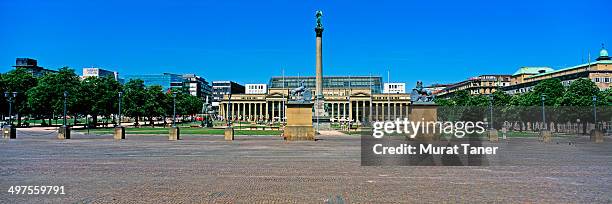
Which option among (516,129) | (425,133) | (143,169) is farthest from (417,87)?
(516,129)

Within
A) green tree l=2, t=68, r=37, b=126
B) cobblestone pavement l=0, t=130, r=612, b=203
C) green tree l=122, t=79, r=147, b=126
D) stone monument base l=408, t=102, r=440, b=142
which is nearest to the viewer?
cobblestone pavement l=0, t=130, r=612, b=203

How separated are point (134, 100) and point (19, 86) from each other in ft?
66.8

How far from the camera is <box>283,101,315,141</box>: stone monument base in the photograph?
123 feet

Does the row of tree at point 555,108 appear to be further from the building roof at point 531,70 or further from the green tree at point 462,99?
the building roof at point 531,70

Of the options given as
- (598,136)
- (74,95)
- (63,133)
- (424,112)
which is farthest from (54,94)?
(598,136)

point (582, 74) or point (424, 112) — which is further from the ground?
point (582, 74)

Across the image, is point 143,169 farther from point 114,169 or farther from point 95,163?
point 95,163

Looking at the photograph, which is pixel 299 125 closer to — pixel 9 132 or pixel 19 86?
pixel 9 132

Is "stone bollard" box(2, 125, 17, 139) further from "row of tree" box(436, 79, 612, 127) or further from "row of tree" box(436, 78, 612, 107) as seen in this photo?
"row of tree" box(436, 78, 612, 107)

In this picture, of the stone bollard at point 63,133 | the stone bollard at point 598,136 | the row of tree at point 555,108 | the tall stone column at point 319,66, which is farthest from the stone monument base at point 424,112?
the tall stone column at point 319,66

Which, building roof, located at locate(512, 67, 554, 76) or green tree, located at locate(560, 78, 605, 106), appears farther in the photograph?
building roof, located at locate(512, 67, 554, 76)

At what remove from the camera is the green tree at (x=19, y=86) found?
285ft

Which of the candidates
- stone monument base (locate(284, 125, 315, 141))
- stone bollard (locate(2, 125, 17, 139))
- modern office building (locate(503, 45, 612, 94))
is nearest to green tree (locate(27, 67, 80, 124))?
stone bollard (locate(2, 125, 17, 139))

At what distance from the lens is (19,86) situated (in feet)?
293
